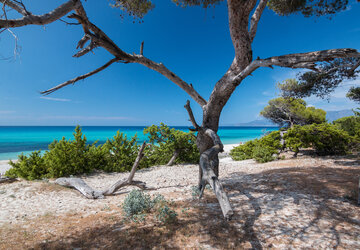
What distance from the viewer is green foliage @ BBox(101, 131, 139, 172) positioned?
8797 mm

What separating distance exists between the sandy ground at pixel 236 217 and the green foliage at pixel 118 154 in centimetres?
370

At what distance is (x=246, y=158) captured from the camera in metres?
12.1

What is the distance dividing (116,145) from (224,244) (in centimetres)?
780

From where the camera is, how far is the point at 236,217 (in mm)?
3039

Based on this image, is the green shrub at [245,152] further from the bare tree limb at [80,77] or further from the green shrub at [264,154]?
the bare tree limb at [80,77]

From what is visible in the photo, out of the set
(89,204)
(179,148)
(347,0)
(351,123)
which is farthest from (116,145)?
(351,123)

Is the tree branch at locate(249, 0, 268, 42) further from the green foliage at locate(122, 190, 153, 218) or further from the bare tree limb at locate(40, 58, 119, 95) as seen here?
the green foliage at locate(122, 190, 153, 218)

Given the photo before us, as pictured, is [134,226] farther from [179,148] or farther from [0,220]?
[179,148]

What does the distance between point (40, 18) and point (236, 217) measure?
4.33m

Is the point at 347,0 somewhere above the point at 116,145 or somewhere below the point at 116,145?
above

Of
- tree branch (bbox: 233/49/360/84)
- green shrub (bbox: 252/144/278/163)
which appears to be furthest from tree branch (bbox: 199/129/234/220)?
green shrub (bbox: 252/144/278/163)

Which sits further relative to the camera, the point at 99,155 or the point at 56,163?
the point at 99,155

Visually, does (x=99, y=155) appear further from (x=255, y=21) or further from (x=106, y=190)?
(x=255, y=21)

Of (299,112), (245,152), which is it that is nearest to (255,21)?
(245,152)
